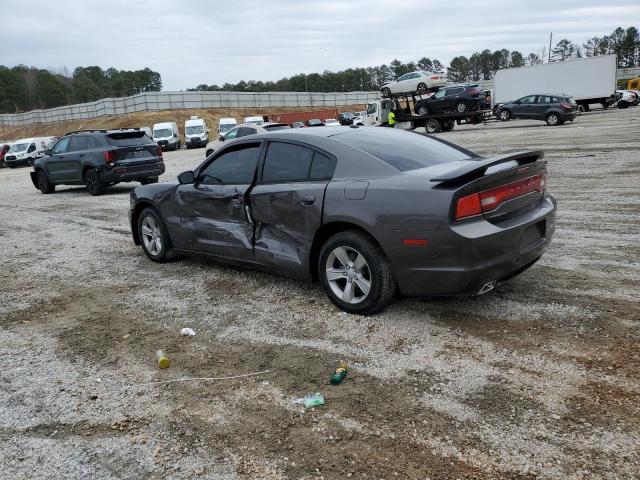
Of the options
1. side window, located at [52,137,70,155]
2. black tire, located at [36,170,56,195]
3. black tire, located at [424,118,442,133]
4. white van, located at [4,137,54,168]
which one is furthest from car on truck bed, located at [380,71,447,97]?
white van, located at [4,137,54,168]

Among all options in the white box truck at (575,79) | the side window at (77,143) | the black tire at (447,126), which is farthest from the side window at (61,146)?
the white box truck at (575,79)

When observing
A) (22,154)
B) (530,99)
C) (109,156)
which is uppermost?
(530,99)

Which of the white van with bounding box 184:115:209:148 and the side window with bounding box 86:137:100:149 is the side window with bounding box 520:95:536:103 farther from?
the side window with bounding box 86:137:100:149

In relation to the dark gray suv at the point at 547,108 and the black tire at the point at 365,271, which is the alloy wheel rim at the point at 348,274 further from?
the dark gray suv at the point at 547,108

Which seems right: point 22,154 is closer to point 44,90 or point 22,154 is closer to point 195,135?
point 195,135

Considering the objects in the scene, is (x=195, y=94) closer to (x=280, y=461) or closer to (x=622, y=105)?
(x=622, y=105)

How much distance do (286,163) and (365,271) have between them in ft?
4.31

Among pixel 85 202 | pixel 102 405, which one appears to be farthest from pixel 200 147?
pixel 102 405

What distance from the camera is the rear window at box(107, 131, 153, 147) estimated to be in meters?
14.4

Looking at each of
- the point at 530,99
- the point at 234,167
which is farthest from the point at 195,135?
the point at 234,167

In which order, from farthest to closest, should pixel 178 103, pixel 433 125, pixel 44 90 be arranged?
1. pixel 44 90
2. pixel 178 103
3. pixel 433 125

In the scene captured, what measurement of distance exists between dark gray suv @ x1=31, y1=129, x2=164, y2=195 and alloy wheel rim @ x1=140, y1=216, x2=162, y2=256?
8073 millimetres

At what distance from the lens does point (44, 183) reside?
16047 millimetres

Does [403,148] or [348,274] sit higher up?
[403,148]
